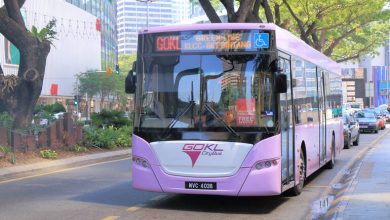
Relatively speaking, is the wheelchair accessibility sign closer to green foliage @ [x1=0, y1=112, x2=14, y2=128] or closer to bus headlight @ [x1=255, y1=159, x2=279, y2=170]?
bus headlight @ [x1=255, y1=159, x2=279, y2=170]

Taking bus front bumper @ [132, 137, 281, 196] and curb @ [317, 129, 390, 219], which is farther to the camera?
bus front bumper @ [132, 137, 281, 196]

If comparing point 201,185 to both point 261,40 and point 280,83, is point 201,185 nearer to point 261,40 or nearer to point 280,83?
point 280,83

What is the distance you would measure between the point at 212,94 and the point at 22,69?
1323 centimetres

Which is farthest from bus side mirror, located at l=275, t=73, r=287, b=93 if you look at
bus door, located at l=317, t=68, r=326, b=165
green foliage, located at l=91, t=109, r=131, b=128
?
green foliage, located at l=91, t=109, r=131, b=128

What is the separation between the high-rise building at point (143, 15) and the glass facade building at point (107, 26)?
7.36 ft

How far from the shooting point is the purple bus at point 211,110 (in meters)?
8.88

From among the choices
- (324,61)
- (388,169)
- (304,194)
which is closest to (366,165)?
(388,169)

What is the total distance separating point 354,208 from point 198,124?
2671 mm

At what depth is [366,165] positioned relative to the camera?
614 inches

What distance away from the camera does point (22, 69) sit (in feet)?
67.3

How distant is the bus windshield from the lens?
29.3ft

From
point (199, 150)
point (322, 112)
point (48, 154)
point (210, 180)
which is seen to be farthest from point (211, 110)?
point (48, 154)

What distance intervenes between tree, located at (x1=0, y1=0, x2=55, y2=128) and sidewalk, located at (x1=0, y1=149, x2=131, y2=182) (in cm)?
259

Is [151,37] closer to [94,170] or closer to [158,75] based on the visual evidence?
[158,75]
